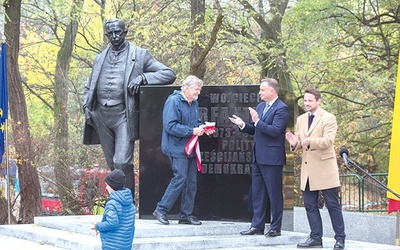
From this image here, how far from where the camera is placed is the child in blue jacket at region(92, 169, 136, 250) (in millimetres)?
8492

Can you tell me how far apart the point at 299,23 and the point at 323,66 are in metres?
2.82

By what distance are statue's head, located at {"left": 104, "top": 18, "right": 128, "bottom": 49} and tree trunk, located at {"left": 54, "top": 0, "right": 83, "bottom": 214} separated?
8.14 meters

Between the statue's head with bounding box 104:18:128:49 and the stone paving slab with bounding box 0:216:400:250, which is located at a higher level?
the statue's head with bounding box 104:18:128:49

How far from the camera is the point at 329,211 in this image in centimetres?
1109

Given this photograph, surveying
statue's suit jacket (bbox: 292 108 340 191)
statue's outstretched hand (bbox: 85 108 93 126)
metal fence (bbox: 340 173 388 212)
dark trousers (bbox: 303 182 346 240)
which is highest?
statue's outstretched hand (bbox: 85 108 93 126)

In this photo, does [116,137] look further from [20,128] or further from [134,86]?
[20,128]

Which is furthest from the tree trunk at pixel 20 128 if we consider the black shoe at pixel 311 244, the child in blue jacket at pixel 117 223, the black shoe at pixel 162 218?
the child in blue jacket at pixel 117 223

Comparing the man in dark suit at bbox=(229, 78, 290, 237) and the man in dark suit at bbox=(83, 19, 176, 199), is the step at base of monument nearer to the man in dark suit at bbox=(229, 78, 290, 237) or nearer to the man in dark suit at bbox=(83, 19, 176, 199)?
the man in dark suit at bbox=(83, 19, 176, 199)

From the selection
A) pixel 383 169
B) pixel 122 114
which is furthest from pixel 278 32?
pixel 122 114

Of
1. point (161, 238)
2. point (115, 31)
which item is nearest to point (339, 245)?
point (161, 238)

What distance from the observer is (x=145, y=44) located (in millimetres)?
25641

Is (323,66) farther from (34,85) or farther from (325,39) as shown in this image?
(34,85)

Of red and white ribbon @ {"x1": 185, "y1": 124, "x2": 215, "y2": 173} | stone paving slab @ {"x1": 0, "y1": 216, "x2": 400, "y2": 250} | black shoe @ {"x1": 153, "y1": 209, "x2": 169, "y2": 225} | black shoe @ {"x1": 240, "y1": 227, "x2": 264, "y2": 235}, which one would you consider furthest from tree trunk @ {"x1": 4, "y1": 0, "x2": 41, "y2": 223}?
black shoe @ {"x1": 240, "y1": 227, "x2": 264, "y2": 235}

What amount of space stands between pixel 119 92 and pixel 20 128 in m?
8.11
